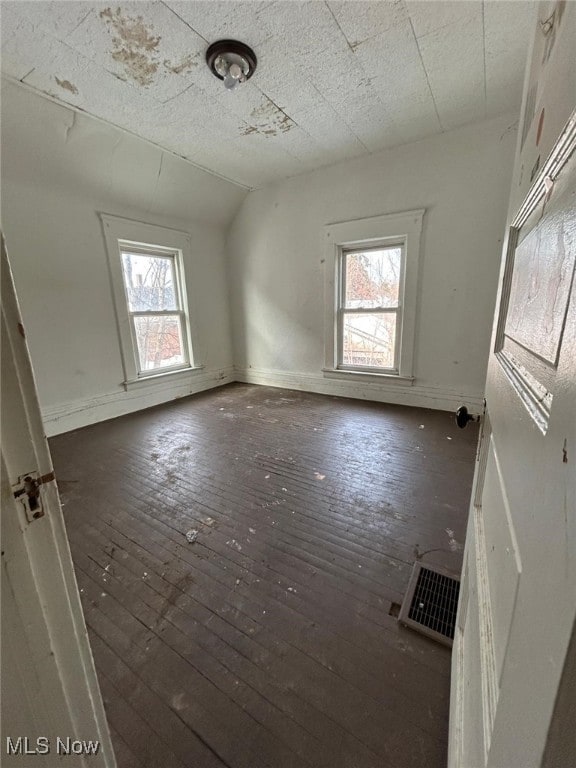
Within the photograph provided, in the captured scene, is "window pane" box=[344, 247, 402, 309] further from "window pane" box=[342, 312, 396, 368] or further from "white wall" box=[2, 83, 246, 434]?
"white wall" box=[2, 83, 246, 434]

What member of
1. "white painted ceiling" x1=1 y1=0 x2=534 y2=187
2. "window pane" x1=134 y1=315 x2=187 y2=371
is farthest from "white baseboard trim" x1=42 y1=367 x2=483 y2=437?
"white painted ceiling" x1=1 y1=0 x2=534 y2=187

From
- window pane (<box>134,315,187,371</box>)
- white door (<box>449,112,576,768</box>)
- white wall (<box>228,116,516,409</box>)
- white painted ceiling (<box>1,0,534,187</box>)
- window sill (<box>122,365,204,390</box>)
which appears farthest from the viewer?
window pane (<box>134,315,187,371</box>)

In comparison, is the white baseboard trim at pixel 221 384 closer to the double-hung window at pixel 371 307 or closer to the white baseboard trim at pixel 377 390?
the white baseboard trim at pixel 377 390

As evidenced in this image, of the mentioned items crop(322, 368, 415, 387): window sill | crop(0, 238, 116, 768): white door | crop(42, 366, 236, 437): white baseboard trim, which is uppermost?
crop(0, 238, 116, 768): white door

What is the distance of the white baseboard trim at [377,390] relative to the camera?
3375mm

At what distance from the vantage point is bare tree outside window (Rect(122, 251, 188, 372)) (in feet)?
12.3

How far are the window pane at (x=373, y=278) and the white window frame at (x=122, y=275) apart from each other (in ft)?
7.32

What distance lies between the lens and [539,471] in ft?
1.04

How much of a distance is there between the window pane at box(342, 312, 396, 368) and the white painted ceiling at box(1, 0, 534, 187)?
5.96ft

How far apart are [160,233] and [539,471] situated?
14.6ft

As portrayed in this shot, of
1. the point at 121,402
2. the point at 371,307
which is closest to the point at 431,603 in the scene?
the point at 371,307

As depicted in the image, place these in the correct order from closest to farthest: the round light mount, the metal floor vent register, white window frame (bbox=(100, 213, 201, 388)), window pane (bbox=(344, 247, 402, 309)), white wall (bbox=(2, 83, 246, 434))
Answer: the metal floor vent register → the round light mount → white wall (bbox=(2, 83, 246, 434)) → white window frame (bbox=(100, 213, 201, 388)) → window pane (bbox=(344, 247, 402, 309))

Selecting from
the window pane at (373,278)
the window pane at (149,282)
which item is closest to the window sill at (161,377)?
the window pane at (149,282)

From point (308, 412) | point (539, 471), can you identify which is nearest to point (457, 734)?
point (539, 471)
